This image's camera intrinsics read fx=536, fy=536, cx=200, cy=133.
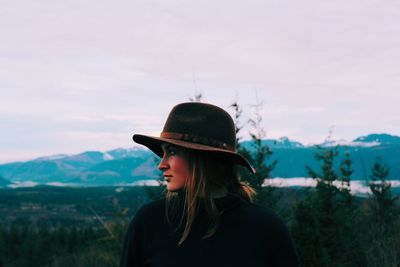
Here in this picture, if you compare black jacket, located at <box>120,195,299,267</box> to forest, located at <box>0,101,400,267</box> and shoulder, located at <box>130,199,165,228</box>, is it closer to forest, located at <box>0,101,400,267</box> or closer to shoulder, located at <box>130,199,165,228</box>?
shoulder, located at <box>130,199,165,228</box>

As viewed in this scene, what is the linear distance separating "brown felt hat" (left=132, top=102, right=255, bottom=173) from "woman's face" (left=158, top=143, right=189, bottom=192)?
0.23ft

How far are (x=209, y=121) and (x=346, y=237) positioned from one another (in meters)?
11.9

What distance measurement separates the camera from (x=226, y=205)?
2096 mm

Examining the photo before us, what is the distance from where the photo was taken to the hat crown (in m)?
2.10

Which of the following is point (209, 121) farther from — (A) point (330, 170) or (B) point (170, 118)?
(A) point (330, 170)

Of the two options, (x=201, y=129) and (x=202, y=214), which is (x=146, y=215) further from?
(x=201, y=129)

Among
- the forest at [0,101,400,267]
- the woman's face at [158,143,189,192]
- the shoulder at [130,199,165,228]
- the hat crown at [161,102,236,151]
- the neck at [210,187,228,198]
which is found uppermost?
the hat crown at [161,102,236,151]

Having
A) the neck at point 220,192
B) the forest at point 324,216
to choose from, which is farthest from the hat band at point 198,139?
the forest at point 324,216

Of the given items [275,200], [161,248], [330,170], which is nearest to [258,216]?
[161,248]

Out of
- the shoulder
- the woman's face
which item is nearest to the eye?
the woman's face

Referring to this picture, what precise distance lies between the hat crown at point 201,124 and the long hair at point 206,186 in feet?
0.20

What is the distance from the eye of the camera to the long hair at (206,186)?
2.04m

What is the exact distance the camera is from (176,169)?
2105 millimetres

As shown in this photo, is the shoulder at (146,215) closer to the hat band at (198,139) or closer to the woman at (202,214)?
the woman at (202,214)
